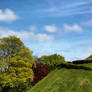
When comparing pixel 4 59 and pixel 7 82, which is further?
pixel 4 59

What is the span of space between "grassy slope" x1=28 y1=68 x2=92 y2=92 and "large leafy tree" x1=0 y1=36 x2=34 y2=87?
22107 mm

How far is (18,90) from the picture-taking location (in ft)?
132

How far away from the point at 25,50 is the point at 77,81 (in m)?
27.0

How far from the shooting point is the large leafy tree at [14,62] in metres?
35.8

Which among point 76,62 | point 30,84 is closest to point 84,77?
point 76,62

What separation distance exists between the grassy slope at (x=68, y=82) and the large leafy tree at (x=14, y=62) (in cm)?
2211

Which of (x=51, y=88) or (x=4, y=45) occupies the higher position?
(x=4, y=45)

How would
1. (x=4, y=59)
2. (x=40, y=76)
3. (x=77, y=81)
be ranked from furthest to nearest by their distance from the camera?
1. (x=40, y=76)
2. (x=4, y=59)
3. (x=77, y=81)

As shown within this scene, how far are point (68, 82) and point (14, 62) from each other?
25.0 meters

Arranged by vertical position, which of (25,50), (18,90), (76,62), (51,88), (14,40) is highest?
(14,40)

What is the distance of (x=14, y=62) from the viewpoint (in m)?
36.5

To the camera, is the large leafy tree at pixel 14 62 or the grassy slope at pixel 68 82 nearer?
the grassy slope at pixel 68 82

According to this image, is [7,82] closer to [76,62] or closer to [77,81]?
[76,62]

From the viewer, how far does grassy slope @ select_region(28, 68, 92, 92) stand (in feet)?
39.4
